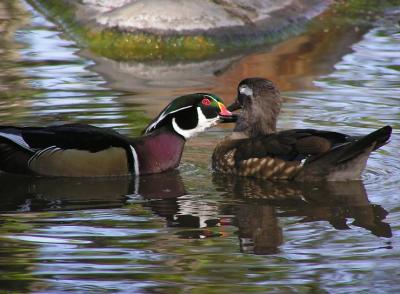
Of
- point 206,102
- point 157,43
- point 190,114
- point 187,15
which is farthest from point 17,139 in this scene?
point 187,15

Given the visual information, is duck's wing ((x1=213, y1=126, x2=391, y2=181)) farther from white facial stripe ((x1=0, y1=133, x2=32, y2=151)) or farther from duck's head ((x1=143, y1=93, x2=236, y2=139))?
white facial stripe ((x1=0, y1=133, x2=32, y2=151))

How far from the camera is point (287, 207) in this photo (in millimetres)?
9062

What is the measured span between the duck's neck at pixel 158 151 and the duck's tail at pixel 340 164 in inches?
46.4

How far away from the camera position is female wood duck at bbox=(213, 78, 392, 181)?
967 cm

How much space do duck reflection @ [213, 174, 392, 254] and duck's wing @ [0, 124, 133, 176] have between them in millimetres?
906

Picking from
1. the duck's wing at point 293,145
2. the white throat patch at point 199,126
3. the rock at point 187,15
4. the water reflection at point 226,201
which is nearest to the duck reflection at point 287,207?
the water reflection at point 226,201

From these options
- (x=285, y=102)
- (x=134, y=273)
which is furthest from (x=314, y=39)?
(x=134, y=273)

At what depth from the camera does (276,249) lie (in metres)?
7.78

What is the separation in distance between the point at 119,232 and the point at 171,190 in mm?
1598

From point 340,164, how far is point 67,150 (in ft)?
7.70

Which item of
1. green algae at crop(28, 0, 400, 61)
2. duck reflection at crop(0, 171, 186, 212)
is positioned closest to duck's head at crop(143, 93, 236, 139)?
duck reflection at crop(0, 171, 186, 212)

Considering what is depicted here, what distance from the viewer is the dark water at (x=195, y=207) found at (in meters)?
7.19

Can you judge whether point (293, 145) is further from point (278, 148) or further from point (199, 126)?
point (199, 126)

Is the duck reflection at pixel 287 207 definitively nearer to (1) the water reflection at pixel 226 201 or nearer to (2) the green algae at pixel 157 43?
(1) the water reflection at pixel 226 201
